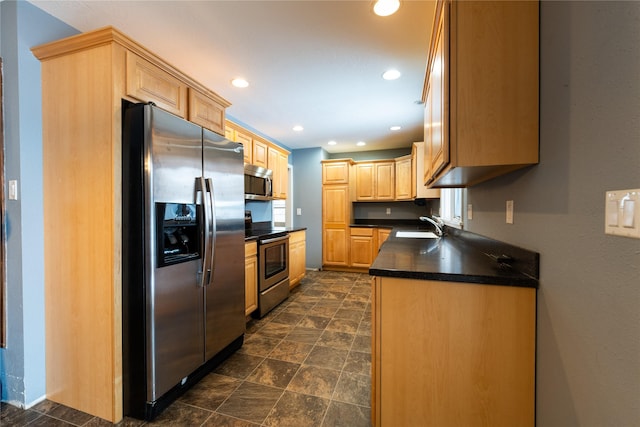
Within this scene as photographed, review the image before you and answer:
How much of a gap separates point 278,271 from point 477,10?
295 cm

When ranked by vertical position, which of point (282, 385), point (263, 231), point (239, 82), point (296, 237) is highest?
point (239, 82)

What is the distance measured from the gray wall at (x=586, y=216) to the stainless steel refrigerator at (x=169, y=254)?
1820 mm

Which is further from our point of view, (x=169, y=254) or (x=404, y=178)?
(x=404, y=178)

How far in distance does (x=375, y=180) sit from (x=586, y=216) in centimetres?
450

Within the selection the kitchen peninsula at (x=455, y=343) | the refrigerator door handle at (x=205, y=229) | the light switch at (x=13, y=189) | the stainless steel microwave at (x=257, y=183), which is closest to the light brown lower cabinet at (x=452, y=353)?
the kitchen peninsula at (x=455, y=343)

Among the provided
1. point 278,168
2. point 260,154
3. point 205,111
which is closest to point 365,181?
point 278,168

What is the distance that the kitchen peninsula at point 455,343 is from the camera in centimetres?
108

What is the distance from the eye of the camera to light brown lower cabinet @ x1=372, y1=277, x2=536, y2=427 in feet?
3.56

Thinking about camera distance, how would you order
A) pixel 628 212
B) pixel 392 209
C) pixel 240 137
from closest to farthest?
pixel 628 212 → pixel 240 137 → pixel 392 209

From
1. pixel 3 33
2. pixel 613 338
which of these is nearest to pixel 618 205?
pixel 613 338

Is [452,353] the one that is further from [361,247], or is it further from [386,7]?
[361,247]

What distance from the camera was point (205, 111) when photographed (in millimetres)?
2107

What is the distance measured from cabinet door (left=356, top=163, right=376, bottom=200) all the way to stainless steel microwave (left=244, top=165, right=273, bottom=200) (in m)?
2.24

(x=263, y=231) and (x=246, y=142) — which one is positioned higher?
(x=246, y=142)
